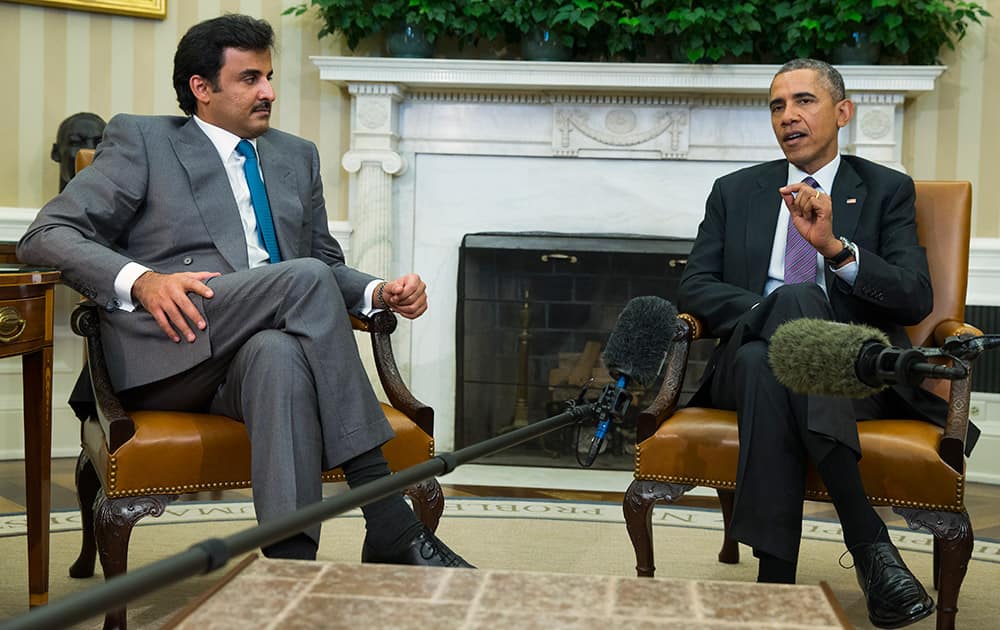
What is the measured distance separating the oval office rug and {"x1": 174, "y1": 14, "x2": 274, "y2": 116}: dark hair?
3.72 feet

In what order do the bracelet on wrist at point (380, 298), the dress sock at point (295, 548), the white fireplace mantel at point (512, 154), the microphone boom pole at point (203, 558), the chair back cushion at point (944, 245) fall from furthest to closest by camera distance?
the white fireplace mantel at point (512, 154), the chair back cushion at point (944, 245), the bracelet on wrist at point (380, 298), the dress sock at point (295, 548), the microphone boom pole at point (203, 558)

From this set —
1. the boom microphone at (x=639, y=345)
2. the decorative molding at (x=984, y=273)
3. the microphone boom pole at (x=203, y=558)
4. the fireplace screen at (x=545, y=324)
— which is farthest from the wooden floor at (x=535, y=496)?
the microphone boom pole at (x=203, y=558)

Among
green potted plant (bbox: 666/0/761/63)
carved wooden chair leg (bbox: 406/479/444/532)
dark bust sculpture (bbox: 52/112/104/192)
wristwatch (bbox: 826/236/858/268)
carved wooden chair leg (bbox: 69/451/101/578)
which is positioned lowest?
carved wooden chair leg (bbox: 69/451/101/578)

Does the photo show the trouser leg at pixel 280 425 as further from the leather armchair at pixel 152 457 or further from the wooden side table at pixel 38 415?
the wooden side table at pixel 38 415

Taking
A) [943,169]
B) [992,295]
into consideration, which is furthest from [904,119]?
[992,295]

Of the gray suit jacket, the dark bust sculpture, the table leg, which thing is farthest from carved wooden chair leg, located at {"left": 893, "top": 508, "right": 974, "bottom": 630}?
the dark bust sculpture

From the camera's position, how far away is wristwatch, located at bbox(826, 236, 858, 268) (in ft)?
7.89

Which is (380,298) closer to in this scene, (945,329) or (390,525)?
(390,525)

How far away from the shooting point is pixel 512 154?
4410mm

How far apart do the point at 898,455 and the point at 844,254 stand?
0.45m

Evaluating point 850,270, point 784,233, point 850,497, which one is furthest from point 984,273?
point 850,497

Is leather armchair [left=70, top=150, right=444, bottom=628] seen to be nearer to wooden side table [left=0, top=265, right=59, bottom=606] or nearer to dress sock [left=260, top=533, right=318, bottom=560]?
wooden side table [left=0, top=265, right=59, bottom=606]

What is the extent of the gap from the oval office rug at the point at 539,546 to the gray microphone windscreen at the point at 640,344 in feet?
3.22

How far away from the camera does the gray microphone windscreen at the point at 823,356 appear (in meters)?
Answer: 1.18
